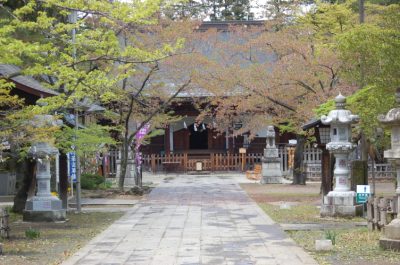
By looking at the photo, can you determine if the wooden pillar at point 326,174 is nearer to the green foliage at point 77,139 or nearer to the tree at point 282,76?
the tree at point 282,76

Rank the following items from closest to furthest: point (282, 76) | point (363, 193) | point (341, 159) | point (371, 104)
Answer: point (371, 104), point (363, 193), point (341, 159), point (282, 76)

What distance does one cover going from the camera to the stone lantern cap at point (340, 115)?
15.2 meters

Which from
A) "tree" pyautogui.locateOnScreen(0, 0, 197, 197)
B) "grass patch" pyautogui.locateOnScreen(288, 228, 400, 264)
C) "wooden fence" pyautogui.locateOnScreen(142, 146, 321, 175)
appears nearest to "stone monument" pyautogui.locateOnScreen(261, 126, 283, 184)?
"wooden fence" pyautogui.locateOnScreen(142, 146, 321, 175)

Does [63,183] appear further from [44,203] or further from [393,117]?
[393,117]

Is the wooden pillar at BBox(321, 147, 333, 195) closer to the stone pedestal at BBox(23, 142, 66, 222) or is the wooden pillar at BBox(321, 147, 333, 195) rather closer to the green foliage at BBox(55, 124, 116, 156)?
the green foliage at BBox(55, 124, 116, 156)

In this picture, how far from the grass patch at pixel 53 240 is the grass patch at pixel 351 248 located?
426cm

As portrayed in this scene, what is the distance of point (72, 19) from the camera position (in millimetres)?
16281

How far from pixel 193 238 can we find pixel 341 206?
4826 mm

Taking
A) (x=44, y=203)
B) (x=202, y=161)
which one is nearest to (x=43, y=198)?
(x=44, y=203)

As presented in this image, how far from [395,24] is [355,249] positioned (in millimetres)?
5256

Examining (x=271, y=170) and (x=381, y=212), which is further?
(x=271, y=170)

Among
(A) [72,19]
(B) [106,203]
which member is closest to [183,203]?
(B) [106,203]

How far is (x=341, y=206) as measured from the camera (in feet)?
49.1

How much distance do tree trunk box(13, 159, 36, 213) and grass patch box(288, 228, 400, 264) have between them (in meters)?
7.88
